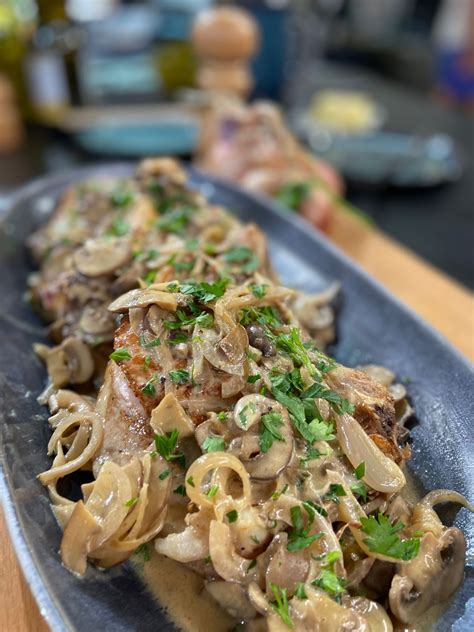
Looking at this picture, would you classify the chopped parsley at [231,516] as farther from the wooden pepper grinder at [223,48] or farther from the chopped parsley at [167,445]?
the wooden pepper grinder at [223,48]

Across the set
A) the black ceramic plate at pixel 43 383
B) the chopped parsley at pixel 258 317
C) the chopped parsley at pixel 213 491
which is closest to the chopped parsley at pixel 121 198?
the black ceramic plate at pixel 43 383

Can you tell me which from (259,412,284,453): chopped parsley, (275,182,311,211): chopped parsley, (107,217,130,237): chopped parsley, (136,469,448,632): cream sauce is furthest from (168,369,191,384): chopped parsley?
(275,182,311,211): chopped parsley

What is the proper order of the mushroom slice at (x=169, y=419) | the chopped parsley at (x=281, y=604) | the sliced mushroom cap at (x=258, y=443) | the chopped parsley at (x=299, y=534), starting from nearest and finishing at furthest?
1. the chopped parsley at (x=281, y=604)
2. the chopped parsley at (x=299, y=534)
3. the sliced mushroom cap at (x=258, y=443)
4. the mushroom slice at (x=169, y=419)

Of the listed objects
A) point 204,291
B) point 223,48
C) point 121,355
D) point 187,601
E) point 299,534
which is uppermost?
point 223,48

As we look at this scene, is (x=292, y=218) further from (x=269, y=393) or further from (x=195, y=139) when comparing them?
(x=195, y=139)

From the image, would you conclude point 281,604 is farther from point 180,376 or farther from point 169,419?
point 180,376

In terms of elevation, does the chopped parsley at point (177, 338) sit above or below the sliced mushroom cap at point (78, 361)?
above

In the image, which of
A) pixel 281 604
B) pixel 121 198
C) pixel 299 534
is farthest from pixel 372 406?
pixel 121 198

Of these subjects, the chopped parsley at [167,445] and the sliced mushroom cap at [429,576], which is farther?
the chopped parsley at [167,445]
